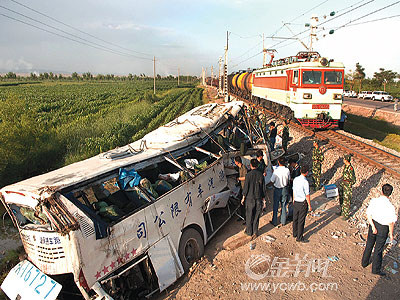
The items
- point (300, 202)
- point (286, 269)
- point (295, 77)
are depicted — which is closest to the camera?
point (286, 269)

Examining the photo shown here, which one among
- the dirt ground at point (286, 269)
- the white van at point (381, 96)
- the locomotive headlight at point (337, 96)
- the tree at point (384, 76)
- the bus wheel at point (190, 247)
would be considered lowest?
the dirt ground at point (286, 269)

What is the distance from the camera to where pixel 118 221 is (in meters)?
3.70

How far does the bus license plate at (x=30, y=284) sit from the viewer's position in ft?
11.2

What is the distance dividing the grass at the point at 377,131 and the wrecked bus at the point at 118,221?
37.7 ft

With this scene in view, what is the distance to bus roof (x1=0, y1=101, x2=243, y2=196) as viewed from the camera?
145 inches

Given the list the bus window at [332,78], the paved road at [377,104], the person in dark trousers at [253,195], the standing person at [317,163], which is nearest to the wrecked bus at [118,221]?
the person in dark trousers at [253,195]

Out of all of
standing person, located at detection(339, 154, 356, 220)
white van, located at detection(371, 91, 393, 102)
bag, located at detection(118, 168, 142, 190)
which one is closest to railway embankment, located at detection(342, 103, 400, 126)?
white van, located at detection(371, 91, 393, 102)

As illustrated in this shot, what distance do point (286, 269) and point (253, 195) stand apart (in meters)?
1.44

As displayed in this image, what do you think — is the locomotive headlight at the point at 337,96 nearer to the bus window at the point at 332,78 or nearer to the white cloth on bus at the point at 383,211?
the bus window at the point at 332,78

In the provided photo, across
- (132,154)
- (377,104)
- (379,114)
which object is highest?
(377,104)

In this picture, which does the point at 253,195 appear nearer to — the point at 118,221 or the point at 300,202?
the point at 300,202

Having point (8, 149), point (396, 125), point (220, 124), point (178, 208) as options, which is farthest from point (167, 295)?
point (396, 125)

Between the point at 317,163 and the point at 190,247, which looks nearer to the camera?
the point at 190,247

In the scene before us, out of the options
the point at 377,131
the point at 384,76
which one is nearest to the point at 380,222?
the point at 377,131
